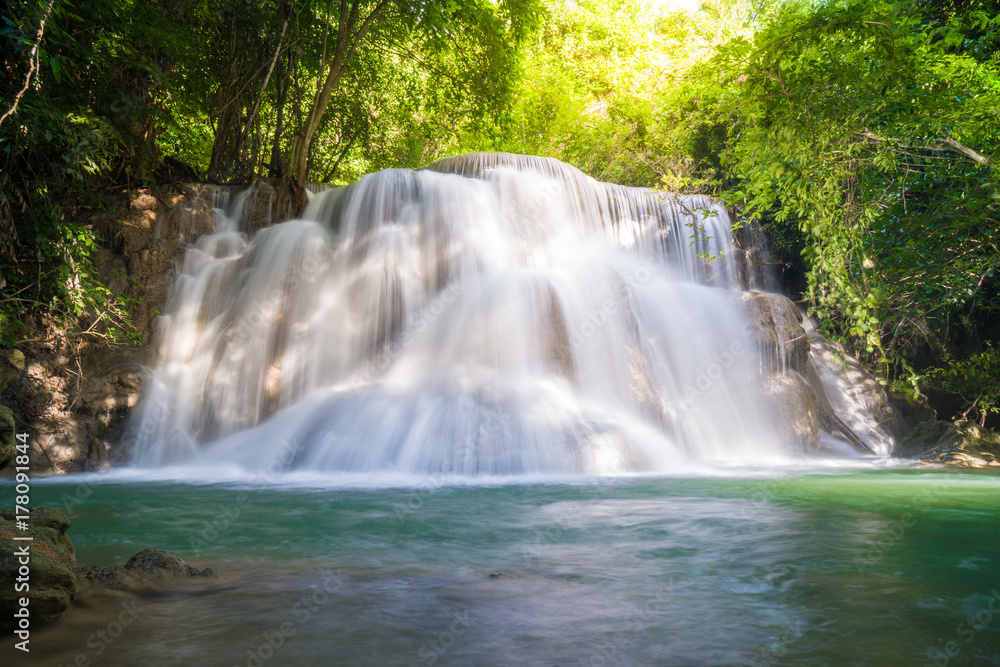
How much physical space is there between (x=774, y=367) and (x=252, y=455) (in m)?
9.01

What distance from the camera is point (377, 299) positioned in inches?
432

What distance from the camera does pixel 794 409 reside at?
11.5 m

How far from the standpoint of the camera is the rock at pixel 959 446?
9945 millimetres

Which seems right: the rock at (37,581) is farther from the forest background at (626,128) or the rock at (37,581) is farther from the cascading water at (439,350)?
the cascading water at (439,350)

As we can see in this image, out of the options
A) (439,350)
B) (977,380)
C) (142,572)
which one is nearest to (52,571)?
(142,572)

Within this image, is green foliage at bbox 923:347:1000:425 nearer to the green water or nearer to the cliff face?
the green water

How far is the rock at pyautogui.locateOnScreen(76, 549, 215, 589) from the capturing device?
3064 mm

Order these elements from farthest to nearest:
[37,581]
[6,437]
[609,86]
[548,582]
A: [609,86]
[6,437]
[548,582]
[37,581]

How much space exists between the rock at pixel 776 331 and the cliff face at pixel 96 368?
10.5 m

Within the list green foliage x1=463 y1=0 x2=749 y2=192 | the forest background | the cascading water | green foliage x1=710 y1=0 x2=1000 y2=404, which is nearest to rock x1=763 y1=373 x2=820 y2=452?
the cascading water

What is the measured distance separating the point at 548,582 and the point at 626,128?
19022 millimetres

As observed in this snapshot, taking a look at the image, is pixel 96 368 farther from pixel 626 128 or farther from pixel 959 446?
pixel 626 128

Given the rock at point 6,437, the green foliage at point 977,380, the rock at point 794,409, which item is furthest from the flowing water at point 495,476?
the green foliage at point 977,380

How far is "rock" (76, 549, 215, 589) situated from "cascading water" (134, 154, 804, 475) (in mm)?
4535
